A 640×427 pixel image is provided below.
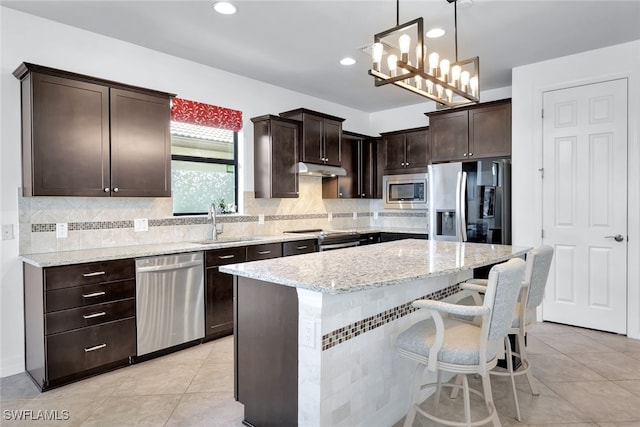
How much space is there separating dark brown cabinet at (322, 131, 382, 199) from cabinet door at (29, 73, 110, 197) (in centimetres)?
309

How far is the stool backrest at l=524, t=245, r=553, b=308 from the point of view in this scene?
234 centimetres

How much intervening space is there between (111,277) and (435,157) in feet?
13.0

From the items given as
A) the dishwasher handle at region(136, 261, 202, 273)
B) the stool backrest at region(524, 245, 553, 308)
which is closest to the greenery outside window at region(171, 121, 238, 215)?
the dishwasher handle at region(136, 261, 202, 273)

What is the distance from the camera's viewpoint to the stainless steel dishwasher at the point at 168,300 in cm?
312

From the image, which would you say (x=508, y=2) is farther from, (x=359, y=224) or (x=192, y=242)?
(x=359, y=224)

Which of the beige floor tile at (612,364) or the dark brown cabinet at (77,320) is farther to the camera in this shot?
the beige floor tile at (612,364)

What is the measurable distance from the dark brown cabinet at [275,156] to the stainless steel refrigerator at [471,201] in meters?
1.80

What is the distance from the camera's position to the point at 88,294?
281cm

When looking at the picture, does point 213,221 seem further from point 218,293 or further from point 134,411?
point 134,411

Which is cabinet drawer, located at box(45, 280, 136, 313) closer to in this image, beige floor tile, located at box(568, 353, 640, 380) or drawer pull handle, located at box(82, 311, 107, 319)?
Result: drawer pull handle, located at box(82, 311, 107, 319)

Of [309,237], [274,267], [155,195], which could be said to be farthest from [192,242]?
[274,267]

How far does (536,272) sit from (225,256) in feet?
8.43

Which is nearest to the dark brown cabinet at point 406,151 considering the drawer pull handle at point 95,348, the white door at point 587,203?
the white door at point 587,203

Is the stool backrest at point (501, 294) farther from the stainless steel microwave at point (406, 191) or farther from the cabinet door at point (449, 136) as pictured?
the stainless steel microwave at point (406, 191)
